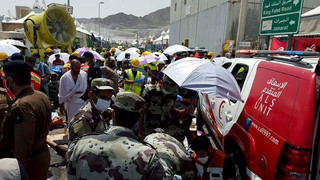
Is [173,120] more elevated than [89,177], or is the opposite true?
[89,177]

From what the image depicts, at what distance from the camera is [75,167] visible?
170 cm

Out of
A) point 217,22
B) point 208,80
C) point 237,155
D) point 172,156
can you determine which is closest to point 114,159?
point 172,156

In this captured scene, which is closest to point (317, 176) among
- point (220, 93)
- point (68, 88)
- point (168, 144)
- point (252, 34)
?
point (220, 93)

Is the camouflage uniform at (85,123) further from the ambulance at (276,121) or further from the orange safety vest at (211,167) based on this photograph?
the ambulance at (276,121)

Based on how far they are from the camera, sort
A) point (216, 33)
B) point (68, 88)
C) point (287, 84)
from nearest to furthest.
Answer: point (287, 84) < point (68, 88) < point (216, 33)

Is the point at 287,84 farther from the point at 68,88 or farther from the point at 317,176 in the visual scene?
the point at 68,88

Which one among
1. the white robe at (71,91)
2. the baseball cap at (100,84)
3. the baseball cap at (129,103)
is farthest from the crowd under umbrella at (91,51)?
the baseball cap at (129,103)

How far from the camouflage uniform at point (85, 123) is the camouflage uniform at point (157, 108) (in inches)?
52.2

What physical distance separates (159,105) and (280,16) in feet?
15.7

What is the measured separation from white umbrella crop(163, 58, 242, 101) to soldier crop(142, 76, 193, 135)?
84 cm

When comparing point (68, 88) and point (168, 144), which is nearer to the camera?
point (168, 144)

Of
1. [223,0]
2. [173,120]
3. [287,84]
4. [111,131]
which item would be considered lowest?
[173,120]

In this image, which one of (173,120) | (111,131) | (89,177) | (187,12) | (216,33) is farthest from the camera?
(187,12)

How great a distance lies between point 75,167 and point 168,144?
69 centimetres
